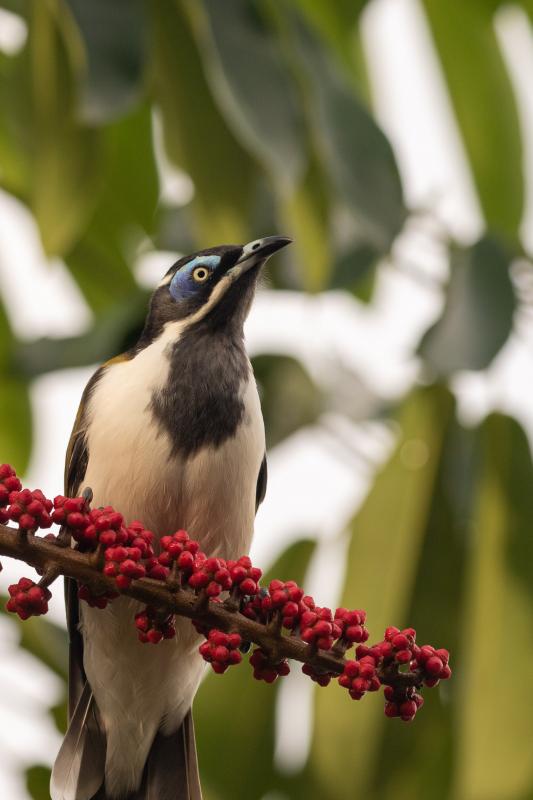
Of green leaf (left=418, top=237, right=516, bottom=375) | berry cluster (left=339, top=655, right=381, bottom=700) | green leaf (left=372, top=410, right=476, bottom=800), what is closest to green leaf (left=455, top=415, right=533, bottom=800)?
green leaf (left=372, top=410, right=476, bottom=800)

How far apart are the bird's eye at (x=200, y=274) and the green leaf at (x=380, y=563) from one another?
38.9 inches

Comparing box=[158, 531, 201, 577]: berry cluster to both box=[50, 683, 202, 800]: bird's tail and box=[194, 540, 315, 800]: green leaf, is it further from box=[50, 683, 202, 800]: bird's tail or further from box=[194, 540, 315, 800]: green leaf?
box=[194, 540, 315, 800]: green leaf

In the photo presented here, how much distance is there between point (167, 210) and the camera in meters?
4.82

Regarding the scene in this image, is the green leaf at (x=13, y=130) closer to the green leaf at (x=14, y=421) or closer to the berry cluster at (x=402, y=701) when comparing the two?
the green leaf at (x=14, y=421)

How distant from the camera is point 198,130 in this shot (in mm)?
3703

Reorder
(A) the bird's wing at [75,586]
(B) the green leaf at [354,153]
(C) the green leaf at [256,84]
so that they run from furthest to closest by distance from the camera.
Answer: (A) the bird's wing at [75,586] → (B) the green leaf at [354,153] → (C) the green leaf at [256,84]

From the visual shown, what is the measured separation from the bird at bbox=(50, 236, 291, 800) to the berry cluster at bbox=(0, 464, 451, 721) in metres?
0.76

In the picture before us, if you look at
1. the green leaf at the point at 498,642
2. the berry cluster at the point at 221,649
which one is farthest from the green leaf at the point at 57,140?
the berry cluster at the point at 221,649

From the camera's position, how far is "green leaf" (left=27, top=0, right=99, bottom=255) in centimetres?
368

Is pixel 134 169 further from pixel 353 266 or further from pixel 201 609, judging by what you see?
pixel 201 609

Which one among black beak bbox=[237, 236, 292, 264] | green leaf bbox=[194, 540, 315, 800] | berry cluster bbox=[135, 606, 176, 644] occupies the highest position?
black beak bbox=[237, 236, 292, 264]

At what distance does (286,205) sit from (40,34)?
1029 millimetres

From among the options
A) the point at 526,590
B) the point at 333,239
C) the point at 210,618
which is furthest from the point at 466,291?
the point at 210,618

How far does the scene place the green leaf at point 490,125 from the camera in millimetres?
4227
